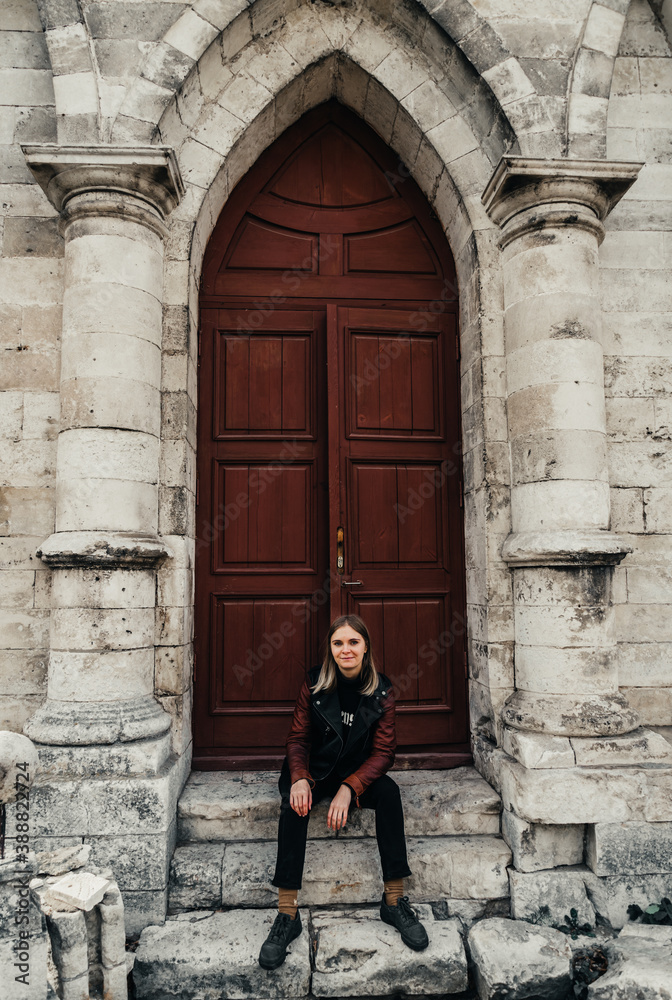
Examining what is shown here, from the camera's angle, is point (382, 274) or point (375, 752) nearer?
point (375, 752)

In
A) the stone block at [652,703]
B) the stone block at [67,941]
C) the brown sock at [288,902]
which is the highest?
the stone block at [652,703]

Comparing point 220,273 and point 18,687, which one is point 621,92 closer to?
point 220,273

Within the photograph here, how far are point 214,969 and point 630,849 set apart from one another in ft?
6.29

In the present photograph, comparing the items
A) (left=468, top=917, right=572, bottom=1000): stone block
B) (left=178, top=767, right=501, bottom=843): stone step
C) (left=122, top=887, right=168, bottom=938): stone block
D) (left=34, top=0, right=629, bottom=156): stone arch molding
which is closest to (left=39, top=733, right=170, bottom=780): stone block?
(left=178, top=767, right=501, bottom=843): stone step

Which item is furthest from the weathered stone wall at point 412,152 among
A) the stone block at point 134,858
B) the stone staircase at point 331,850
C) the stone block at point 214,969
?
the stone block at point 214,969

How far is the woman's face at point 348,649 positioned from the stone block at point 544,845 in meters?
1.07

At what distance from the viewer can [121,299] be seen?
3309 millimetres

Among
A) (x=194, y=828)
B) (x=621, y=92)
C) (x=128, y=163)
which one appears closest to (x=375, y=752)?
(x=194, y=828)

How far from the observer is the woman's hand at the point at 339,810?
277 centimetres

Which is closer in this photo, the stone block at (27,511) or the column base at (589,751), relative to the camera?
the column base at (589,751)

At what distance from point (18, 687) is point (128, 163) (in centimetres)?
272

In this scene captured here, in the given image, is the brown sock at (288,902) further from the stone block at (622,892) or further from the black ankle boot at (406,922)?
the stone block at (622,892)

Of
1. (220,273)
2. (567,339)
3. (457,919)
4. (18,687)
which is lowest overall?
(457,919)

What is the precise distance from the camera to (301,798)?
281cm
